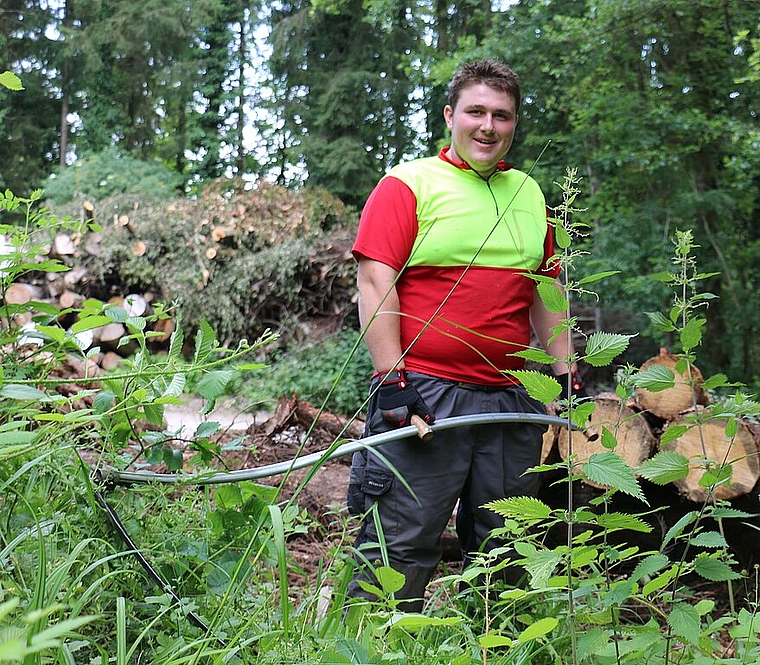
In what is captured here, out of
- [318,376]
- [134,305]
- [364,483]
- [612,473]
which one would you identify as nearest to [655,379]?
[612,473]

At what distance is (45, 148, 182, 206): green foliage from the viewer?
13.7 m

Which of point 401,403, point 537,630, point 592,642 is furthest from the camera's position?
point 401,403

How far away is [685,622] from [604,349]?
0.47 m

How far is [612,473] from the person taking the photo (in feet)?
4.19

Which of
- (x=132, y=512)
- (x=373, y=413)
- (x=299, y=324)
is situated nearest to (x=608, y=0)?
(x=299, y=324)

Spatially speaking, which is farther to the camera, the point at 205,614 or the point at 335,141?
the point at 335,141

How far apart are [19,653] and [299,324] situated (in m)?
8.92

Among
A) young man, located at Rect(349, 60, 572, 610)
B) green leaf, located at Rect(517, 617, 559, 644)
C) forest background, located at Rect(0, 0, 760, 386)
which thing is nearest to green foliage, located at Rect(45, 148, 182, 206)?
forest background, located at Rect(0, 0, 760, 386)

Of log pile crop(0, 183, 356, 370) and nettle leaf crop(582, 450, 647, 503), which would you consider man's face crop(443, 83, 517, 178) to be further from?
log pile crop(0, 183, 356, 370)

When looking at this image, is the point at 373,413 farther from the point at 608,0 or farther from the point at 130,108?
the point at 130,108

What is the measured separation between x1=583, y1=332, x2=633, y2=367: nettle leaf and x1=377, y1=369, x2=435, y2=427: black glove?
0.89 metres

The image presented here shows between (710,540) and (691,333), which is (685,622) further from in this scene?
(691,333)

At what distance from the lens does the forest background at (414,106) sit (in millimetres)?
9086

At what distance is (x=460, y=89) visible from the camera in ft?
8.30
